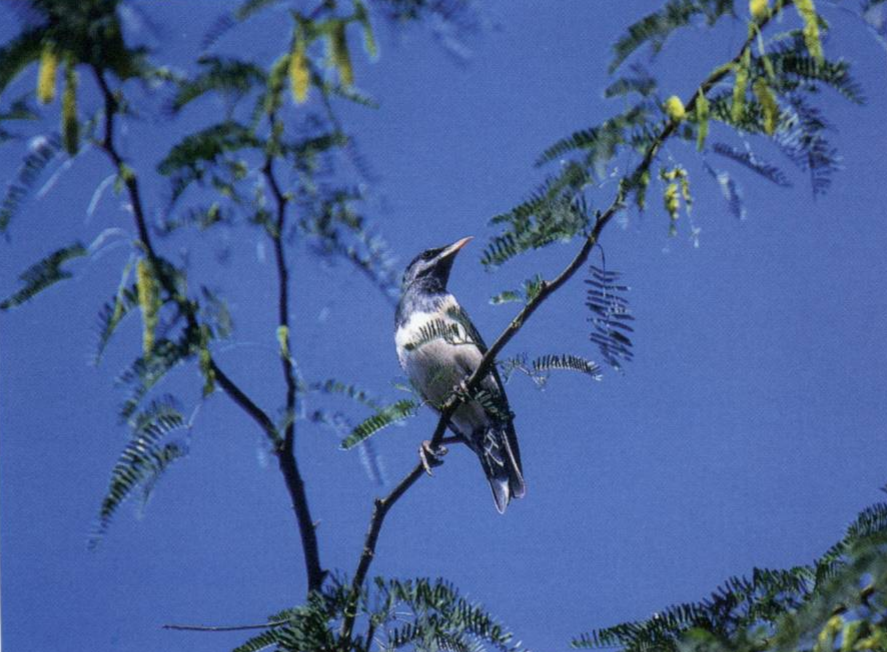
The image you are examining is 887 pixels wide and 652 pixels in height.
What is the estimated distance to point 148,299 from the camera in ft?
7.45

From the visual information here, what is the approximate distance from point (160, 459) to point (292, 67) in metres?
1.09

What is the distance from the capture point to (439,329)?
348cm

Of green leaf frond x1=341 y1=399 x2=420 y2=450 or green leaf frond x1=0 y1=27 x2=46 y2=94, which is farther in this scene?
green leaf frond x1=341 y1=399 x2=420 y2=450

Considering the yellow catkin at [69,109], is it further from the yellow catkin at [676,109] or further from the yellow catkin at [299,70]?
the yellow catkin at [676,109]

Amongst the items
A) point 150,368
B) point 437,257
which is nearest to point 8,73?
point 150,368

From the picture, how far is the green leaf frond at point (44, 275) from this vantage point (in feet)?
8.20

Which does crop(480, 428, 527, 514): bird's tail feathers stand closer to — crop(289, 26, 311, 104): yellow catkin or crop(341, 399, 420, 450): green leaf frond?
crop(341, 399, 420, 450): green leaf frond

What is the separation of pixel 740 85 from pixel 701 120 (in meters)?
0.12

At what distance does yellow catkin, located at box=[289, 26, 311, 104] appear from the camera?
202cm

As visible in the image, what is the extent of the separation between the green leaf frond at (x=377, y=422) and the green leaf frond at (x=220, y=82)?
3.98 feet

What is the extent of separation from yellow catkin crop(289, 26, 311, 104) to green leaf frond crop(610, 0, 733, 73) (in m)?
0.80

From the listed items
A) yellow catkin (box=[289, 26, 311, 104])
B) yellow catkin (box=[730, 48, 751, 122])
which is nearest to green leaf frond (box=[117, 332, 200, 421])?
yellow catkin (box=[289, 26, 311, 104])

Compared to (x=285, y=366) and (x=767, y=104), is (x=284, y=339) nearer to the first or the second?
(x=285, y=366)

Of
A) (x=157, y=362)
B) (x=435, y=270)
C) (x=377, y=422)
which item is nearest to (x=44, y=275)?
(x=157, y=362)
